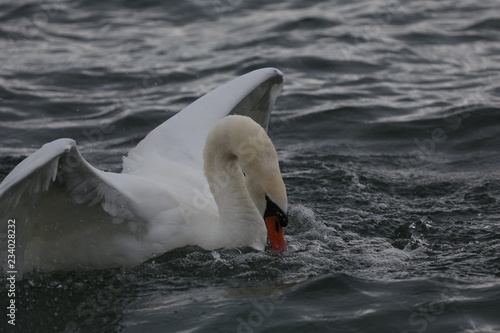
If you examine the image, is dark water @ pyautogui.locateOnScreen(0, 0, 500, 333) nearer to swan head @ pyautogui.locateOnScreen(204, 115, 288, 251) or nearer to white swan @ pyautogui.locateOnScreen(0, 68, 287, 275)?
white swan @ pyautogui.locateOnScreen(0, 68, 287, 275)

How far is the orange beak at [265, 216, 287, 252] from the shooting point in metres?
6.73

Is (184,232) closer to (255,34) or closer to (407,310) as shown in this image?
(407,310)

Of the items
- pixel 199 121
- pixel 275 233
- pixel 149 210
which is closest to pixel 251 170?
pixel 275 233

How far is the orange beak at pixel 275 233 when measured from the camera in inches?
265

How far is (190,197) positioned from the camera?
23.7ft

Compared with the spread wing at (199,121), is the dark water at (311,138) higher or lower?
lower

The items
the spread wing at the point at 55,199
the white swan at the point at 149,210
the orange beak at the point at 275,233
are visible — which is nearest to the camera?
the spread wing at the point at 55,199

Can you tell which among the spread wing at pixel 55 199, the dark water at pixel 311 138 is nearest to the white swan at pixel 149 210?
the spread wing at pixel 55 199

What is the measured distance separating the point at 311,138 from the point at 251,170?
12.9 ft

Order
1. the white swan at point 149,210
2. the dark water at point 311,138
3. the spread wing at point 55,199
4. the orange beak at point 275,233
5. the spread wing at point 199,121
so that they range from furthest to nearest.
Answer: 1. the spread wing at point 199,121
2. the orange beak at point 275,233
3. the white swan at point 149,210
4. the dark water at point 311,138
5. the spread wing at point 55,199

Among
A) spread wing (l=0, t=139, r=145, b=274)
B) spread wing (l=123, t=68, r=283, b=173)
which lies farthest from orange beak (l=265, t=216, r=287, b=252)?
spread wing (l=123, t=68, r=283, b=173)

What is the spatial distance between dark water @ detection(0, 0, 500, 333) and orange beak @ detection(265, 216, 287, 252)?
0.28 ft

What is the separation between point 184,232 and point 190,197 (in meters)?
0.43

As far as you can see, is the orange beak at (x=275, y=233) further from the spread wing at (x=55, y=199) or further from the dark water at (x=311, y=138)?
the spread wing at (x=55, y=199)
